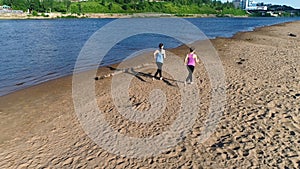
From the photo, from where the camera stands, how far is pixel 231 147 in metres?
6.79

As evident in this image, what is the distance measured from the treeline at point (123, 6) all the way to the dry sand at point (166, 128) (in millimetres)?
117884

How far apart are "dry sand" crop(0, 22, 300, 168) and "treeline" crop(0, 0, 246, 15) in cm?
11788

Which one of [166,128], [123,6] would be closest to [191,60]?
[166,128]

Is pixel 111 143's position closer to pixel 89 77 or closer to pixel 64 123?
pixel 64 123

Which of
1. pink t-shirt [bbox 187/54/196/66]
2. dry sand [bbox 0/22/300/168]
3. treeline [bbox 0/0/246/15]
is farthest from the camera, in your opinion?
treeline [bbox 0/0/246/15]

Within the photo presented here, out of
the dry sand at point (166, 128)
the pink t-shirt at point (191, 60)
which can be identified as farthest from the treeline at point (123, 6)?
the pink t-shirt at point (191, 60)

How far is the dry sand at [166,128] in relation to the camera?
6512mm

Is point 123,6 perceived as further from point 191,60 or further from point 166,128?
point 166,128

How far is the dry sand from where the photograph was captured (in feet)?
21.4

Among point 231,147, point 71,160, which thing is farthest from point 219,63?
point 71,160

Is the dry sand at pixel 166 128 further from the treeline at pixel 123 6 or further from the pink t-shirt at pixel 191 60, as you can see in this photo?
the treeline at pixel 123 6

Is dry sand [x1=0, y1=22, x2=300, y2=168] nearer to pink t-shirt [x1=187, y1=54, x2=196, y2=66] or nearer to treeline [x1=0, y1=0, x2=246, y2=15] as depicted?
pink t-shirt [x1=187, y1=54, x2=196, y2=66]

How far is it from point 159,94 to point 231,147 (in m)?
5.02

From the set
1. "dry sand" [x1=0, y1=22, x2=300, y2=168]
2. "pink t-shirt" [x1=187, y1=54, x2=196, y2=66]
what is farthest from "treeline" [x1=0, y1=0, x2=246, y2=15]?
"pink t-shirt" [x1=187, y1=54, x2=196, y2=66]
